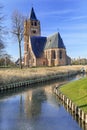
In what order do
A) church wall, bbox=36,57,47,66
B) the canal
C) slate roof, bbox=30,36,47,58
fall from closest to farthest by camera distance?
1. the canal
2. church wall, bbox=36,57,47,66
3. slate roof, bbox=30,36,47,58

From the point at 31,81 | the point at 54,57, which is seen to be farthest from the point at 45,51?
the point at 31,81

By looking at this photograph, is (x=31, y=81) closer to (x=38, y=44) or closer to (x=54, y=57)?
(x=54, y=57)

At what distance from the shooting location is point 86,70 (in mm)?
102688

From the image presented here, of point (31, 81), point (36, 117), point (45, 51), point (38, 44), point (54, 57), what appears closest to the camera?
point (36, 117)

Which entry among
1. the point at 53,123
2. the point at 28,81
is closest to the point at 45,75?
the point at 28,81

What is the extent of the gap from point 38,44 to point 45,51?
4.59m

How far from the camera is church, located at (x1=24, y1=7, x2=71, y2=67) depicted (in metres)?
118

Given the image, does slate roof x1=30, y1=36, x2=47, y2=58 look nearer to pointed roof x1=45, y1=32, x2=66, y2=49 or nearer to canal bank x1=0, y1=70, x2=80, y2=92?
pointed roof x1=45, y1=32, x2=66, y2=49

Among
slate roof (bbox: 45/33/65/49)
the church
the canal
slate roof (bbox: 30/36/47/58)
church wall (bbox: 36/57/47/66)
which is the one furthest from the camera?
slate roof (bbox: 30/36/47/58)

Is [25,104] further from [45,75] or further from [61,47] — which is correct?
[61,47]

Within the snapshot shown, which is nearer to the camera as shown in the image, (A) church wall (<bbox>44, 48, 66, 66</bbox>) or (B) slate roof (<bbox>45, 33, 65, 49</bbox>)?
(B) slate roof (<bbox>45, 33, 65, 49</bbox>)

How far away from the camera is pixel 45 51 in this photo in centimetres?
12294

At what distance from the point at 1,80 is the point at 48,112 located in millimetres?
23785

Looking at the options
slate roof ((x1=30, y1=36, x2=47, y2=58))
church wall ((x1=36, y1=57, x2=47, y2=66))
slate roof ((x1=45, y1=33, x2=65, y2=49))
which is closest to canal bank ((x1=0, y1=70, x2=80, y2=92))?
slate roof ((x1=45, y1=33, x2=65, y2=49))
